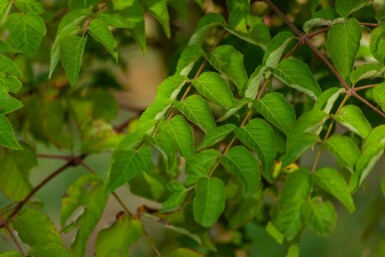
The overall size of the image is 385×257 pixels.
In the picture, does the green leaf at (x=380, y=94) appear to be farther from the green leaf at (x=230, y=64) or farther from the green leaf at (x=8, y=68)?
the green leaf at (x=8, y=68)

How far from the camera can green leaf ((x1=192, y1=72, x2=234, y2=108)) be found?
44.3 inches

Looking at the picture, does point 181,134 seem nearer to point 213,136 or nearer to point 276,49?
point 213,136

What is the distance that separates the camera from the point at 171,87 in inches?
45.1

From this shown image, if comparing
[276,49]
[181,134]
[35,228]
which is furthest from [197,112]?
[35,228]

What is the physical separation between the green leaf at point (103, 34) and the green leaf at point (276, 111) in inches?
8.3

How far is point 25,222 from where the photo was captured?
1.27 m

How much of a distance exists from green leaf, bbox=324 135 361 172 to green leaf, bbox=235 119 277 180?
0.24ft

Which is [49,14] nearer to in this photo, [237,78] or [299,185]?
[237,78]

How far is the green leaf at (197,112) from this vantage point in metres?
1.09

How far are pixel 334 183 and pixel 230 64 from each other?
0.93 feet

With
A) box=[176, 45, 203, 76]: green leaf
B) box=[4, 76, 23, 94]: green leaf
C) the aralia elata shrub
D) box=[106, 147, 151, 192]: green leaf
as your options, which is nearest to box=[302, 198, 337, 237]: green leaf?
the aralia elata shrub

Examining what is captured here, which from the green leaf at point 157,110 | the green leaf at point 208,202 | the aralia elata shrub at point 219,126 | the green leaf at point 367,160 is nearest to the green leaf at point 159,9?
the aralia elata shrub at point 219,126

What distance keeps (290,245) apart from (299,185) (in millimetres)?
258

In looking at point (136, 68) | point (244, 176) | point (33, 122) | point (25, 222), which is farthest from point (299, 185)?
point (136, 68)
